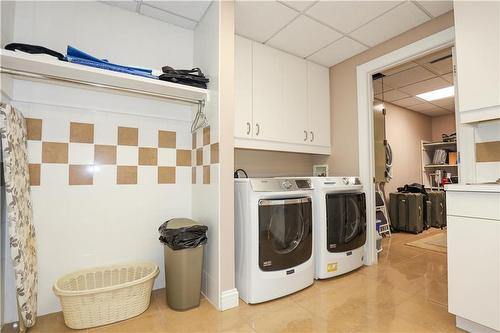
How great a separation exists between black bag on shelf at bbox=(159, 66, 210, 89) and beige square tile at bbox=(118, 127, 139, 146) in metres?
0.50

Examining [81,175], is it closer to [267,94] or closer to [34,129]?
[34,129]

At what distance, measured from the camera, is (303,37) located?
2.43 metres

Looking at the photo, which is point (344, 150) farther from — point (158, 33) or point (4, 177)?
point (4, 177)

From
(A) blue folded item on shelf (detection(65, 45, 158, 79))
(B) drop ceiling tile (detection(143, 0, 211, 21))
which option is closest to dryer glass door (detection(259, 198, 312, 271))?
(A) blue folded item on shelf (detection(65, 45, 158, 79))

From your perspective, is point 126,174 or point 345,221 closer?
point 126,174

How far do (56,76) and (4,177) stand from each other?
67 cm

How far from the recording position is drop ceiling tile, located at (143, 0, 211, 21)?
75.2 inches

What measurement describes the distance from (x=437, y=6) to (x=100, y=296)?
320cm

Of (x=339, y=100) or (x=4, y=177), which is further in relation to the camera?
(x=339, y=100)

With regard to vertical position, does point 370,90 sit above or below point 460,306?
above

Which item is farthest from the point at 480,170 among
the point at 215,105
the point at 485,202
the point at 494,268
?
the point at 215,105

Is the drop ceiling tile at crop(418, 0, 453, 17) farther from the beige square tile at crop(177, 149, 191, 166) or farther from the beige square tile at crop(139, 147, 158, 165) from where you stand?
the beige square tile at crop(139, 147, 158, 165)

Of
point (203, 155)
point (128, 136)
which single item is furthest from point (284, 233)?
point (128, 136)

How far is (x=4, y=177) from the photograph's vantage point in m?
1.40
